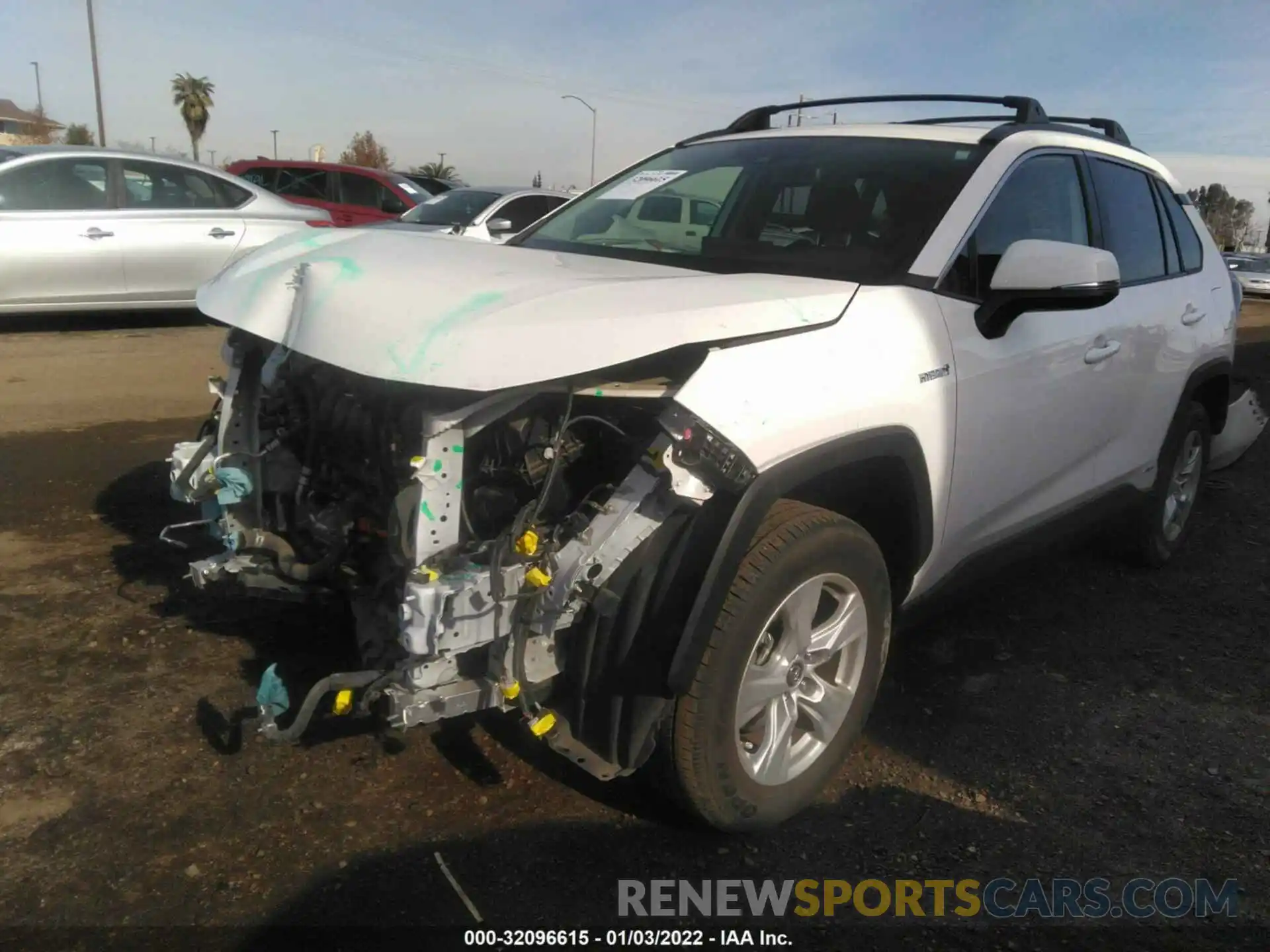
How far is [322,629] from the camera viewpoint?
3506 millimetres

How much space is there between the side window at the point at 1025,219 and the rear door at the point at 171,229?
7.63 metres

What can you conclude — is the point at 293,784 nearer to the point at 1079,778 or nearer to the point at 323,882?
the point at 323,882

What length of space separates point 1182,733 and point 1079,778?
54 centimetres

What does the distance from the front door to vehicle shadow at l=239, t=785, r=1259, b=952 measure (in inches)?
33.2

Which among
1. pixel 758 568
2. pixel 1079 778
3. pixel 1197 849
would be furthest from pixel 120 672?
pixel 1197 849

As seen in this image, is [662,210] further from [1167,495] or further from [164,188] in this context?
[164,188]

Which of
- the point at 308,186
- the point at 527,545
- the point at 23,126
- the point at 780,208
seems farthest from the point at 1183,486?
the point at 23,126

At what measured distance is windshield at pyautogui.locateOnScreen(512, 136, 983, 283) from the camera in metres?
2.93

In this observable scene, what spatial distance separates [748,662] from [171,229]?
8269 mm

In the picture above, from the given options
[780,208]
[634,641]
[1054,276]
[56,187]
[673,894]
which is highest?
[780,208]

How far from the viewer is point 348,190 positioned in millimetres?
13133

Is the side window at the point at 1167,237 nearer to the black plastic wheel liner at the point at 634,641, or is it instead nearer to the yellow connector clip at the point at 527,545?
the black plastic wheel liner at the point at 634,641

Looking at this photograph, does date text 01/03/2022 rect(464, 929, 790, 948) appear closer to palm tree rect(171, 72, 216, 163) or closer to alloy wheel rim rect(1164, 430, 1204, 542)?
alloy wheel rim rect(1164, 430, 1204, 542)

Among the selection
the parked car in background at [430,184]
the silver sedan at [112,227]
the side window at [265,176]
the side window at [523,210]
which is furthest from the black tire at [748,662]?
the parked car in background at [430,184]
